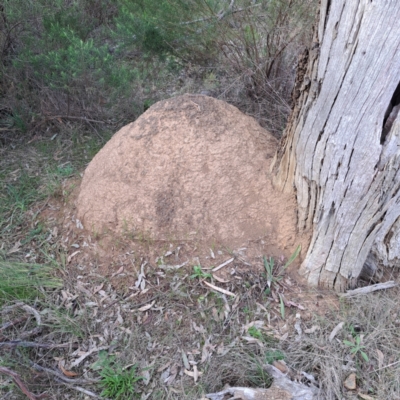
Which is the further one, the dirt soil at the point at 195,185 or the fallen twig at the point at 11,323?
the dirt soil at the point at 195,185

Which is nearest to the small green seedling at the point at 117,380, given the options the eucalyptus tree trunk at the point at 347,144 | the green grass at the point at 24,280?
the green grass at the point at 24,280

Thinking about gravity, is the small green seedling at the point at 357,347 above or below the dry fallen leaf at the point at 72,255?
above

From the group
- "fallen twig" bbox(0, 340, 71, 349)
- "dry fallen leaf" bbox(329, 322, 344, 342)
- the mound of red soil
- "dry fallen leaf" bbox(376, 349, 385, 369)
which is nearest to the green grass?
"fallen twig" bbox(0, 340, 71, 349)

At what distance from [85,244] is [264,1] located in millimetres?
2683

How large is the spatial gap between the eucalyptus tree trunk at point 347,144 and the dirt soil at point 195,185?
190 mm

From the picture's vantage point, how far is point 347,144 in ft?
6.72

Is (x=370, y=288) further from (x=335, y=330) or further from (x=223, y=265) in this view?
(x=223, y=265)

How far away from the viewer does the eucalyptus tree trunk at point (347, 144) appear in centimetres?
181

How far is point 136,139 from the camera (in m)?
2.88

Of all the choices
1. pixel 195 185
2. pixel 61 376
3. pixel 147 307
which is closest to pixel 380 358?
pixel 147 307

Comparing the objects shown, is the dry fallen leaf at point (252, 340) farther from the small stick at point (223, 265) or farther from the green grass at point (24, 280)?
the green grass at point (24, 280)

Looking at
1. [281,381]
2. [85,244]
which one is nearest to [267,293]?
[281,381]

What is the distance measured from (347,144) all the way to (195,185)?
1050 mm

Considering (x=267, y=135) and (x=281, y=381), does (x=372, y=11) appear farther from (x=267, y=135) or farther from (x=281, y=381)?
(x=281, y=381)
